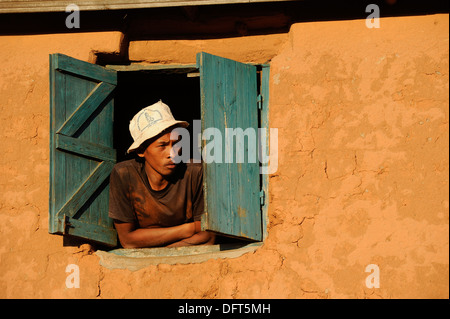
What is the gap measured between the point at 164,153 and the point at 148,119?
1.11 feet

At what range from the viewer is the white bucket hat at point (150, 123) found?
6.77 m

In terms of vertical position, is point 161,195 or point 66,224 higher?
point 161,195

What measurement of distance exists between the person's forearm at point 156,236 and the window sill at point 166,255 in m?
0.07

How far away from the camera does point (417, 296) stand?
6.02m

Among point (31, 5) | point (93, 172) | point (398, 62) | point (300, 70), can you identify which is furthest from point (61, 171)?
point (398, 62)

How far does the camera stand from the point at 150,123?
6.84 meters

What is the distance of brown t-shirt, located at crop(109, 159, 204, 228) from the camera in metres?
6.95
